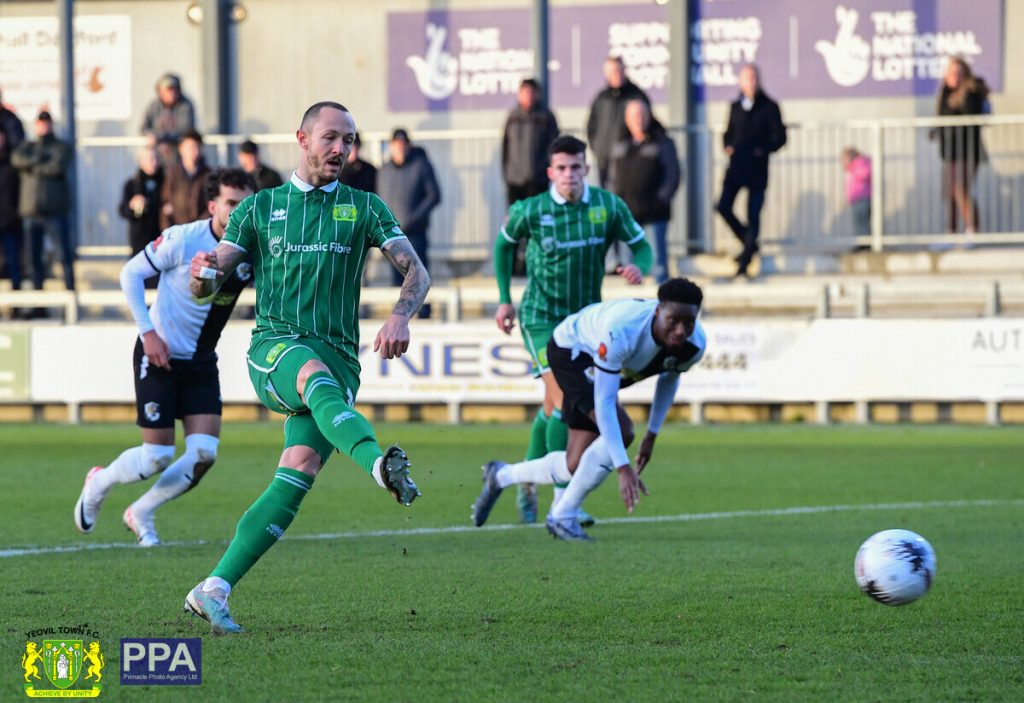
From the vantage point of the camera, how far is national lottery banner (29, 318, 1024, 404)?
16969 mm

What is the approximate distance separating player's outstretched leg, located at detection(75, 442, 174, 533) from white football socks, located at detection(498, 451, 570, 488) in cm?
183

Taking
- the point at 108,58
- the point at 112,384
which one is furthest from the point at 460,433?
the point at 108,58

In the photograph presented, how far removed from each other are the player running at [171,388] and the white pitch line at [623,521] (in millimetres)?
276

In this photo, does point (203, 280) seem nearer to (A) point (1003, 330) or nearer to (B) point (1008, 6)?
(A) point (1003, 330)

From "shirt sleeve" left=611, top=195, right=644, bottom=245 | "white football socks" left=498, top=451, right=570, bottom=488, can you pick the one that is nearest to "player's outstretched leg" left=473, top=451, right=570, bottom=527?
"white football socks" left=498, top=451, right=570, bottom=488

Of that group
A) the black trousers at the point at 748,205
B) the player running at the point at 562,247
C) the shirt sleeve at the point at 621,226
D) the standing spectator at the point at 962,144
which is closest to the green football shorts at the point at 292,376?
the player running at the point at 562,247

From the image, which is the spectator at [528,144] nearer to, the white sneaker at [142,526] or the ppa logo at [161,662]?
the white sneaker at [142,526]

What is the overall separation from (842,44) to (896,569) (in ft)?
55.2

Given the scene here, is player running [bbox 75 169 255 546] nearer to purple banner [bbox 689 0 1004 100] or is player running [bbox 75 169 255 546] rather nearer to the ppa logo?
the ppa logo

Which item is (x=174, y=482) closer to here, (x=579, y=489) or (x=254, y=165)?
(x=579, y=489)

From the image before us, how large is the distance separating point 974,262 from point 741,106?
332 centimetres

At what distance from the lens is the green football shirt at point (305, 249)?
6738 mm

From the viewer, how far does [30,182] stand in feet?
66.0

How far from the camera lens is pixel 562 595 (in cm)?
751
